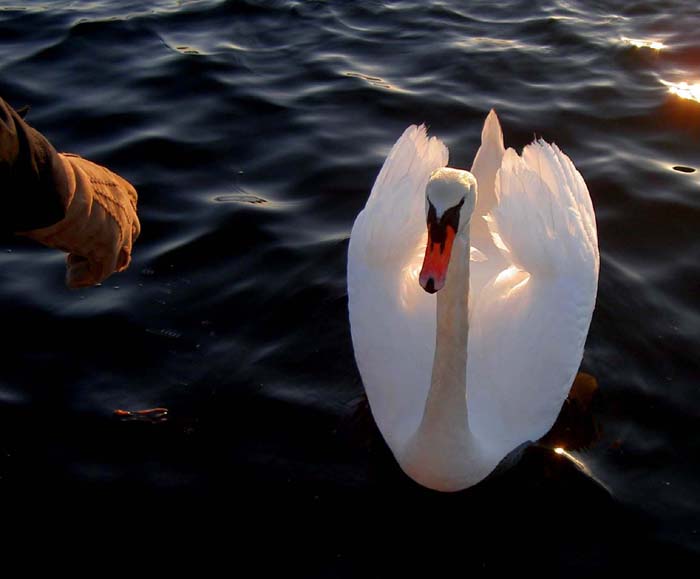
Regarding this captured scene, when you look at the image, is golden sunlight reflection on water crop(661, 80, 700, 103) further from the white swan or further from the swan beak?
the swan beak

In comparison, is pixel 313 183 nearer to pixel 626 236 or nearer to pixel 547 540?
pixel 626 236

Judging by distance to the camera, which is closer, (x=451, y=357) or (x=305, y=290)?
(x=451, y=357)

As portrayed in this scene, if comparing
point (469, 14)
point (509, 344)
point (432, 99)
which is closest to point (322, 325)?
point (509, 344)

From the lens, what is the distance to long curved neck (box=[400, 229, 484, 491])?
4.28m

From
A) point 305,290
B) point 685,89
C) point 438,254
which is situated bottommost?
point 305,290

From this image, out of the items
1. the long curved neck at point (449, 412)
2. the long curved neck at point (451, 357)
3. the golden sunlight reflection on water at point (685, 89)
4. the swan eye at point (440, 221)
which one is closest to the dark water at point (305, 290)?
the golden sunlight reflection on water at point (685, 89)

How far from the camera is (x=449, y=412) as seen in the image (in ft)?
14.6

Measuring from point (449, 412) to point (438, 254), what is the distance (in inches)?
37.8

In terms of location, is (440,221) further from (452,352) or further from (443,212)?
(452,352)

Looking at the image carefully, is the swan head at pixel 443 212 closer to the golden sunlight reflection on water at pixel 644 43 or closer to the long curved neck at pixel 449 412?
the long curved neck at pixel 449 412

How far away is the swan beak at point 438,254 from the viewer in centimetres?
377

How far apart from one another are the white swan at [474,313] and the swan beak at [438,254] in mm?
195

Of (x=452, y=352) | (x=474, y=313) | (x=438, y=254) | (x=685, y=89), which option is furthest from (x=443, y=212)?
(x=685, y=89)

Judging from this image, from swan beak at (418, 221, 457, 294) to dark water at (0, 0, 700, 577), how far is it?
1.55 meters
